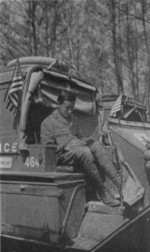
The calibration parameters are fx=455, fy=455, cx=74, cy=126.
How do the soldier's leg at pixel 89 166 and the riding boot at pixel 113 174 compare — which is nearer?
the soldier's leg at pixel 89 166

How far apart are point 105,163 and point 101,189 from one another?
0.96 feet

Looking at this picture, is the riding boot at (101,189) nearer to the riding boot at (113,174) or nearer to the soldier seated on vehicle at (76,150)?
the soldier seated on vehicle at (76,150)

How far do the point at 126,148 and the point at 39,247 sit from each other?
1.62 m

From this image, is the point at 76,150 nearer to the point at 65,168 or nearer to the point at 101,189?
the point at 65,168

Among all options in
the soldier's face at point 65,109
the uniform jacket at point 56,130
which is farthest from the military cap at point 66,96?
the uniform jacket at point 56,130

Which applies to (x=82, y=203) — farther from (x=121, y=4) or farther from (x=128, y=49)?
(x=128, y=49)

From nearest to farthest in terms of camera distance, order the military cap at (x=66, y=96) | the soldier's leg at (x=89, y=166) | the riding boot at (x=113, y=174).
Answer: the soldier's leg at (x=89, y=166) < the riding boot at (x=113, y=174) < the military cap at (x=66, y=96)

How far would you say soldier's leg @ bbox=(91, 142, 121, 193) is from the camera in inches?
190

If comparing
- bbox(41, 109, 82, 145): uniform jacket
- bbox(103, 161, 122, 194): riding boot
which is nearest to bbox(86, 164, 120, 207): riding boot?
bbox(103, 161, 122, 194): riding boot

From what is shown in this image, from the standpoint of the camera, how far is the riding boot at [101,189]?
185 inches

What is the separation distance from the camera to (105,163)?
4.91 metres

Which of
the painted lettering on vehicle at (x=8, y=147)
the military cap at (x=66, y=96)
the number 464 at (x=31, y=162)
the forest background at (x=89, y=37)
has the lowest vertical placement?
the number 464 at (x=31, y=162)

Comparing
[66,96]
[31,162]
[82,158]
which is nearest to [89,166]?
[82,158]

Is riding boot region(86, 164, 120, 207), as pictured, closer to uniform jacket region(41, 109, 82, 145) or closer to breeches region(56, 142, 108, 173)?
breeches region(56, 142, 108, 173)
